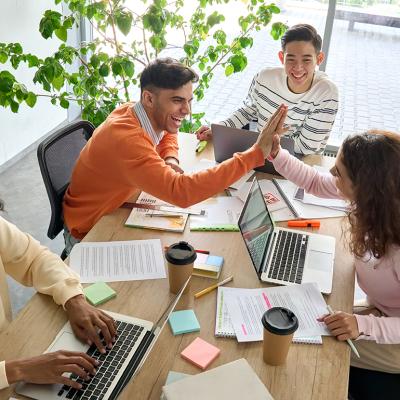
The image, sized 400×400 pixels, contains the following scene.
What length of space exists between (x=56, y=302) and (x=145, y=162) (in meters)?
0.62

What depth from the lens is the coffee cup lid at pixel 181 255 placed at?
1343 mm

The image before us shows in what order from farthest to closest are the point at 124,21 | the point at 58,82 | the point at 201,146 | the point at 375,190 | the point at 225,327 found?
the point at 58,82 < the point at 124,21 < the point at 201,146 < the point at 375,190 < the point at 225,327

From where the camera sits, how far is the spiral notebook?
1.26 metres

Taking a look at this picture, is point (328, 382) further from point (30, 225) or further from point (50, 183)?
point (30, 225)

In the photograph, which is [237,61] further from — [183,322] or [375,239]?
[183,322]

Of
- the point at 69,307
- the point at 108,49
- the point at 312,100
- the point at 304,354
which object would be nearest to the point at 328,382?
the point at 304,354

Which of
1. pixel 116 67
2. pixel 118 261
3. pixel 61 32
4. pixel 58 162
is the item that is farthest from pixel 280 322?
pixel 61 32

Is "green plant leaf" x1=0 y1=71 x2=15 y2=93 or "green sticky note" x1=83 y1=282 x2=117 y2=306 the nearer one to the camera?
"green sticky note" x1=83 y1=282 x2=117 y2=306

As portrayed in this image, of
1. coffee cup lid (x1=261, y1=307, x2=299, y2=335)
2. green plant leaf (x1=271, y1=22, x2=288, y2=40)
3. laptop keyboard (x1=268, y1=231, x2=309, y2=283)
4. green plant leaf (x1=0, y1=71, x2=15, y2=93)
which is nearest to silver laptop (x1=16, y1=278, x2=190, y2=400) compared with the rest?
coffee cup lid (x1=261, y1=307, x2=299, y2=335)

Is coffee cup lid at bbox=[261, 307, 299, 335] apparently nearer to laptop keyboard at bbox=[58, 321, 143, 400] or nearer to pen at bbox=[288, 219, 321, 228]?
laptop keyboard at bbox=[58, 321, 143, 400]

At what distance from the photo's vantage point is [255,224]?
160 cm

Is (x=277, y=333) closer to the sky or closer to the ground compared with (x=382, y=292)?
closer to the sky

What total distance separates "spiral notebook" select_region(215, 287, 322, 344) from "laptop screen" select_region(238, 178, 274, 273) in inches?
8.9

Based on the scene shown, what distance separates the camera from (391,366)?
4.85 feet
